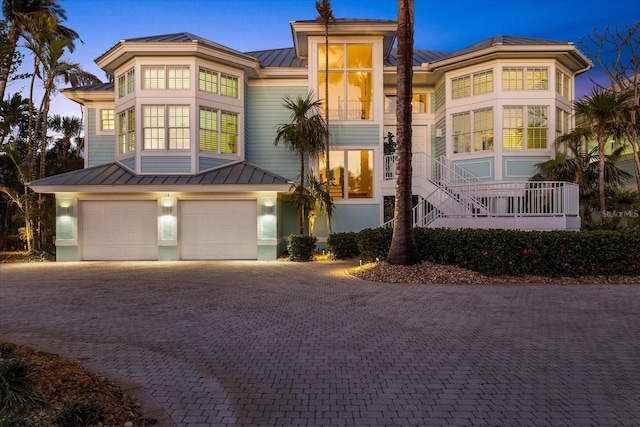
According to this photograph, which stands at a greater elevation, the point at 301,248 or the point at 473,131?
the point at 473,131

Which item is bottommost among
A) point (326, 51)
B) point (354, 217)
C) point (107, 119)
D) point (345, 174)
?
point (354, 217)

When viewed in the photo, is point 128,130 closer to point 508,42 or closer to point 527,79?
point 508,42

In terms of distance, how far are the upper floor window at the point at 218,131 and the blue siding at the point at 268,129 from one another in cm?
88

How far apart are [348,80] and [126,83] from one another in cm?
919

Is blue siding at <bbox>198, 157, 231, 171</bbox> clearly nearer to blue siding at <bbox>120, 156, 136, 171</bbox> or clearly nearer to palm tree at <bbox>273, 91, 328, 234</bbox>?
palm tree at <bbox>273, 91, 328, 234</bbox>

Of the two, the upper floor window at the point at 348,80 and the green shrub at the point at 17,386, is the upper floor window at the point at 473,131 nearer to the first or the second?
the upper floor window at the point at 348,80

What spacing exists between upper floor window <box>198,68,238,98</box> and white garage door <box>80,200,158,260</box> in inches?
199

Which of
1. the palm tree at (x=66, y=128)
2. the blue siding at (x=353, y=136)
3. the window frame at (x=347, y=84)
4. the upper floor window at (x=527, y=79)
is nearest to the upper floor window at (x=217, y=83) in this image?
the window frame at (x=347, y=84)

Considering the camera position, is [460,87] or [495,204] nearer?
[495,204]

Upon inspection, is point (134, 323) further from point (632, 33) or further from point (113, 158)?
point (632, 33)

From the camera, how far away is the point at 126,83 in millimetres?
16547

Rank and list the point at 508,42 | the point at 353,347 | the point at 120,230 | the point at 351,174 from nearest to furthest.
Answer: the point at 353,347, the point at 120,230, the point at 508,42, the point at 351,174

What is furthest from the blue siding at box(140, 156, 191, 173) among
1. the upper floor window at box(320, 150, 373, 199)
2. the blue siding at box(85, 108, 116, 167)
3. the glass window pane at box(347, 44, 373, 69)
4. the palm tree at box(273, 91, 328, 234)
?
the glass window pane at box(347, 44, 373, 69)

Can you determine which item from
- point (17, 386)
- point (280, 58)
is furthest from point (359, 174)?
point (17, 386)
